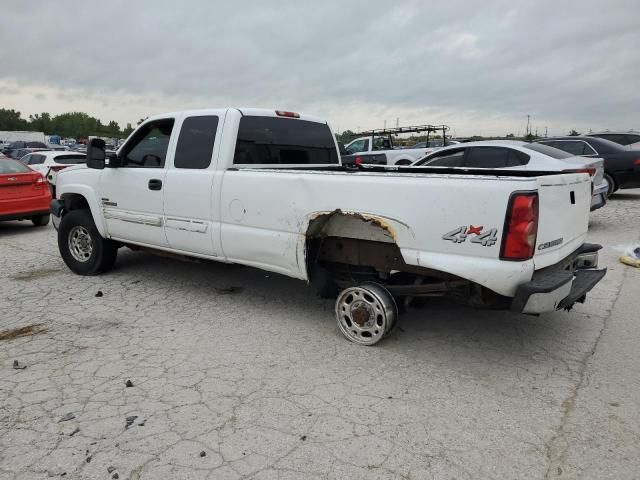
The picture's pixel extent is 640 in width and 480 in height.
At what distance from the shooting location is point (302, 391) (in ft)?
10.6

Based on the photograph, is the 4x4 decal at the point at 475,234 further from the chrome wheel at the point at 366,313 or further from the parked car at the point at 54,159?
the parked car at the point at 54,159

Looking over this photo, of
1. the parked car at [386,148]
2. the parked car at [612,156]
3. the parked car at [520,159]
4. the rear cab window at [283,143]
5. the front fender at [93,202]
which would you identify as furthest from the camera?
the parked car at [386,148]

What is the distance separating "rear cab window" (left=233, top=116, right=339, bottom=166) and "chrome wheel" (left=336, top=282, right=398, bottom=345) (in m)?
1.68

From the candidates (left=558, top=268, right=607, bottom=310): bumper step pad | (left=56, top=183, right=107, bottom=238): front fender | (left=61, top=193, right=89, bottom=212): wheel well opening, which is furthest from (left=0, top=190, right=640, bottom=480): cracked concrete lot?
(left=61, top=193, right=89, bottom=212): wheel well opening

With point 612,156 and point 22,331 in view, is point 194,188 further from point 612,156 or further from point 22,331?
point 612,156

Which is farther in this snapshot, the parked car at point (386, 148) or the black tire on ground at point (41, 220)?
the parked car at point (386, 148)

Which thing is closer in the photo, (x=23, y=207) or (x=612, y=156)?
(x=23, y=207)

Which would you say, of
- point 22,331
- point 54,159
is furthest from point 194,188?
point 54,159

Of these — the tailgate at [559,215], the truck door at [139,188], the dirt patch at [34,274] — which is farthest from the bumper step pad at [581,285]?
the dirt patch at [34,274]

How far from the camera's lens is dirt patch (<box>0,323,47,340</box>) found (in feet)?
13.5

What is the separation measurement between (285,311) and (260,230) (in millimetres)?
1002

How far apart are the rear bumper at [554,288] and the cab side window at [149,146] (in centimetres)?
373

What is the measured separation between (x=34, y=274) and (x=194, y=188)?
3.06 metres

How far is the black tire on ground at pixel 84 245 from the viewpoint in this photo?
231 inches
